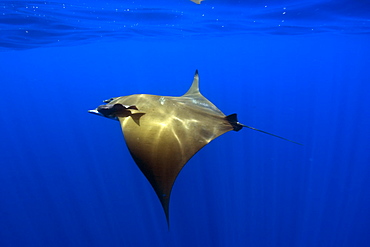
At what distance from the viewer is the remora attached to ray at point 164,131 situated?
2.65 metres

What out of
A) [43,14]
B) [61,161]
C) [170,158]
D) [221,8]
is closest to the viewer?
[170,158]

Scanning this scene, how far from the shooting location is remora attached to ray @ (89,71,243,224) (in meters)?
2.65

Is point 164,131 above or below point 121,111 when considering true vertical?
below

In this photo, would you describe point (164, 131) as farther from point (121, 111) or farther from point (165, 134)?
point (121, 111)

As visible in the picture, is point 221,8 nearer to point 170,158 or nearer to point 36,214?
point 170,158

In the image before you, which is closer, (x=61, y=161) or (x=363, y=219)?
(x=363, y=219)

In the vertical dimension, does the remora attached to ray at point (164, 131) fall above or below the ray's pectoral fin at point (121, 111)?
below

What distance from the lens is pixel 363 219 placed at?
1449 cm

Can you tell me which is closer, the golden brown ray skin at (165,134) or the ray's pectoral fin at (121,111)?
the golden brown ray skin at (165,134)

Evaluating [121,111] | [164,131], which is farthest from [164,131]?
[121,111]

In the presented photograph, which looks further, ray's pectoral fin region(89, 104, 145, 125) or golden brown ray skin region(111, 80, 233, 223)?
ray's pectoral fin region(89, 104, 145, 125)

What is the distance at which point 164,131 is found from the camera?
3078mm

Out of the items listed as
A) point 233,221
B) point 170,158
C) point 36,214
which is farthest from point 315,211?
point 36,214

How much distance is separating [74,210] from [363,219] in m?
19.1
